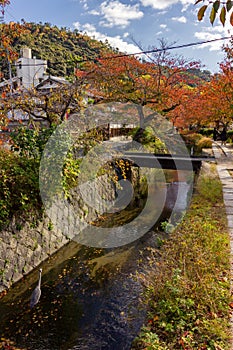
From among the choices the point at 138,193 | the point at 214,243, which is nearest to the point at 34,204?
the point at 214,243

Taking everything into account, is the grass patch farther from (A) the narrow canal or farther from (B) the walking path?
(A) the narrow canal

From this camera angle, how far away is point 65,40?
4369 centimetres

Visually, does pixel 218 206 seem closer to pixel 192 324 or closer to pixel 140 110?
pixel 192 324

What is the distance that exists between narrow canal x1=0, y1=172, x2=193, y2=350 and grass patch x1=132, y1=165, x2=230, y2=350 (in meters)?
0.66

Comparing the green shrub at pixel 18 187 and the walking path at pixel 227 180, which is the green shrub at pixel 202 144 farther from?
the green shrub at pixel 18 187

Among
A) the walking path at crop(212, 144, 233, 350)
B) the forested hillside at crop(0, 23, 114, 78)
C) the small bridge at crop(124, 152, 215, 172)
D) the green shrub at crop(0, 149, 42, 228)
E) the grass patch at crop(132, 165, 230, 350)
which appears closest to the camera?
the grass patch at crop(132, 165, 230, 350)

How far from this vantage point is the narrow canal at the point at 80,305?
14.0 ft

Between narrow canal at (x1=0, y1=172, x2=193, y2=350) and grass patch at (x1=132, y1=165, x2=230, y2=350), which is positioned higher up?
grass patch at (x1=132, y1=165, x2=230, y2=350)

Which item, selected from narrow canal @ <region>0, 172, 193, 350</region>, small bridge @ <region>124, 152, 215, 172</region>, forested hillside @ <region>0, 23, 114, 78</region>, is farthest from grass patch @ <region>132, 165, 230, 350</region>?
forested hillside @ <region>0, 23, 114, 78</region>

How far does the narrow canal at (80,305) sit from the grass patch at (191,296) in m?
0.66

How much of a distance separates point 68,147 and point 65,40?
4228 centimetres

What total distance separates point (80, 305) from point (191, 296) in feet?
7.85

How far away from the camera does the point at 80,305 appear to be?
5172 millimetres

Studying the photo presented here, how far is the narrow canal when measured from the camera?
4.28 metres
